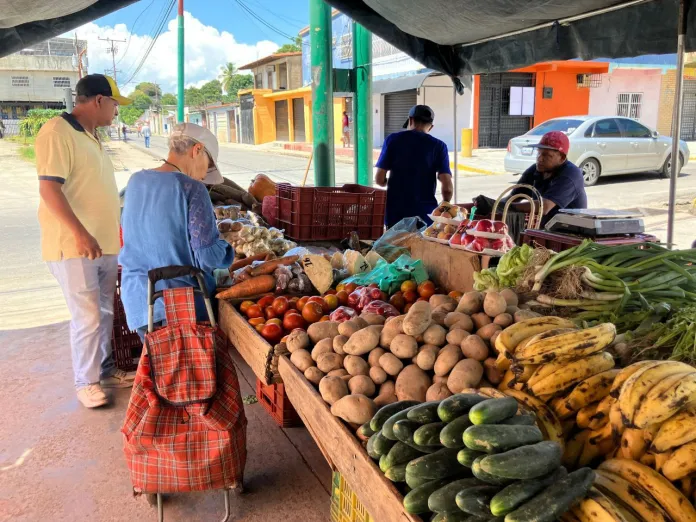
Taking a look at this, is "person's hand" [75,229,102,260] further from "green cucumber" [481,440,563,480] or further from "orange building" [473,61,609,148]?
"orange building" [473,61,609,148]

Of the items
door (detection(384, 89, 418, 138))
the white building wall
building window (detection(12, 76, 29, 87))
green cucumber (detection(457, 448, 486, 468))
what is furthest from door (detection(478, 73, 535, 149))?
building window (detection(12, 76, 29, 87))

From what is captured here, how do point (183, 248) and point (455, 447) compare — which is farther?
point (183, 248)

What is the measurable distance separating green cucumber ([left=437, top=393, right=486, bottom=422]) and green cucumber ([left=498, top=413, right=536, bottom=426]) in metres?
0.11

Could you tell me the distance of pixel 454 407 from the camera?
1.54 metres

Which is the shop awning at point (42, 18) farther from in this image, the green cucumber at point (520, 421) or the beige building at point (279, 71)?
the beige building at point (279, 71)

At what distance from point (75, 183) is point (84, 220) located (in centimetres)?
27

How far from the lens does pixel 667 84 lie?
Result: 83.5ft

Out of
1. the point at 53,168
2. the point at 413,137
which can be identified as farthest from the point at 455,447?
the point at 413,137

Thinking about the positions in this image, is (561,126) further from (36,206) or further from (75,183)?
(36,206)

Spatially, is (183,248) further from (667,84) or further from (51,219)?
(667,84)

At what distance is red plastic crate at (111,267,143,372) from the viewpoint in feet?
14.9

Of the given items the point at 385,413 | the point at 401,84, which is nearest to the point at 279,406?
the point at 385,413

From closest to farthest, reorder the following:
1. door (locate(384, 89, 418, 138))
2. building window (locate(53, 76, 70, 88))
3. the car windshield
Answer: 1. the car windshield
2. door (locate(384, 89, 418, 138))
3. building window (locate(53, 76, 70, 88))

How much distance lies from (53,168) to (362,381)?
2.73m
